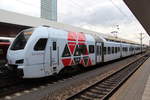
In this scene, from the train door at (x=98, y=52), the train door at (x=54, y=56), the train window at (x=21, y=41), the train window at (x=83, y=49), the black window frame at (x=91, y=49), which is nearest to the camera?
Answer: the train window at (x=21, y=41)

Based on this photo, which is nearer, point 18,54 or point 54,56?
point 18,54

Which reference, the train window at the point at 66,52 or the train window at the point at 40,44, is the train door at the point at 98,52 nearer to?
the train window at the point at 66,52

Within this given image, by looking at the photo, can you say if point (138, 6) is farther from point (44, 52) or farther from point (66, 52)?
point (44, 52)

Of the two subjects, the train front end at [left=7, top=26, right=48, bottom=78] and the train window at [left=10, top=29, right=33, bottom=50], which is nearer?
the train front end at [left=7, top=26, right=48, bottom=78]

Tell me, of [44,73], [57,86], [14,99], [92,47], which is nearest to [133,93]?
[57,86]

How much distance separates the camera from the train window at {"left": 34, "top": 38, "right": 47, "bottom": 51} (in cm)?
897

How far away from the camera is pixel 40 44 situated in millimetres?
9180

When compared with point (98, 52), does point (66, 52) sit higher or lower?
higher

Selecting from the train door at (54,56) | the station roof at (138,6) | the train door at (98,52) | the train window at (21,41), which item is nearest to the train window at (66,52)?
the train door at (54,56)

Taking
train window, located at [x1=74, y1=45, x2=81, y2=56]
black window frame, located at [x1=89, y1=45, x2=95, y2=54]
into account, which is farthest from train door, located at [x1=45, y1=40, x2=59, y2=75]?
black window frame, located at [x1=89, y1=45, x2=95, y2=54]

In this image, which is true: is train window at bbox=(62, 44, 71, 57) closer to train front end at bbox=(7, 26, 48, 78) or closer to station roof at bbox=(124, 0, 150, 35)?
train front end at bbox=(7, 26, 48, 78)

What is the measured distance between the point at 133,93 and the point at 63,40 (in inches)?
201

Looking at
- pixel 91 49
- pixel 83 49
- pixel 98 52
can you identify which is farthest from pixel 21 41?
pixel 98 52

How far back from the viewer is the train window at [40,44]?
29.4 ft
